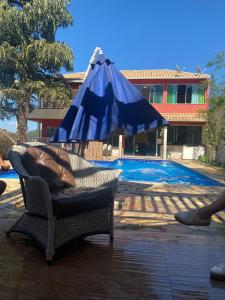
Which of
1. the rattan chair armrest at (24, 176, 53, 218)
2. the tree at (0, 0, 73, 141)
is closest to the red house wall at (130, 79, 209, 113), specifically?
the tree at (0, 0, 73, 141)

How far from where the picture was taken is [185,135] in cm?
2380

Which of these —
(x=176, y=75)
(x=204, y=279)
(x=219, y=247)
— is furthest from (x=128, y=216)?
(x=176, y=75)

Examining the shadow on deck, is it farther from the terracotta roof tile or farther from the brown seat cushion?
the terracotta roof tile

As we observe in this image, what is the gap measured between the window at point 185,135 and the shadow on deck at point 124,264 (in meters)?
19.1

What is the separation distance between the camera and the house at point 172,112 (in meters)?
23.3

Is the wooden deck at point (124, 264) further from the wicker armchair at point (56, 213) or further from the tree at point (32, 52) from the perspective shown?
the tree at point (32, 52)

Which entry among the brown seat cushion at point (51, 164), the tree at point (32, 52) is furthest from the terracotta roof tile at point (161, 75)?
the brown seat cushion at point (51, 164)

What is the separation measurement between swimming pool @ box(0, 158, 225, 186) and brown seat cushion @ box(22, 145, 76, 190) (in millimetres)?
7958

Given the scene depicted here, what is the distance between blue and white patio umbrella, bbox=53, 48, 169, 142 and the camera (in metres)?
5.91

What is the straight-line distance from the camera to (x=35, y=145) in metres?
4.17

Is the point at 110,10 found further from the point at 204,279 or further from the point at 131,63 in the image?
the point at 204,279

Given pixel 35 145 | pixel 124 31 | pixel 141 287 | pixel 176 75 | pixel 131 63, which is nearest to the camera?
pixel 141 287

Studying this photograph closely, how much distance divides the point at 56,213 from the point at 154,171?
13647 millimetres

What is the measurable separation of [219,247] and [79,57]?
2051cm
